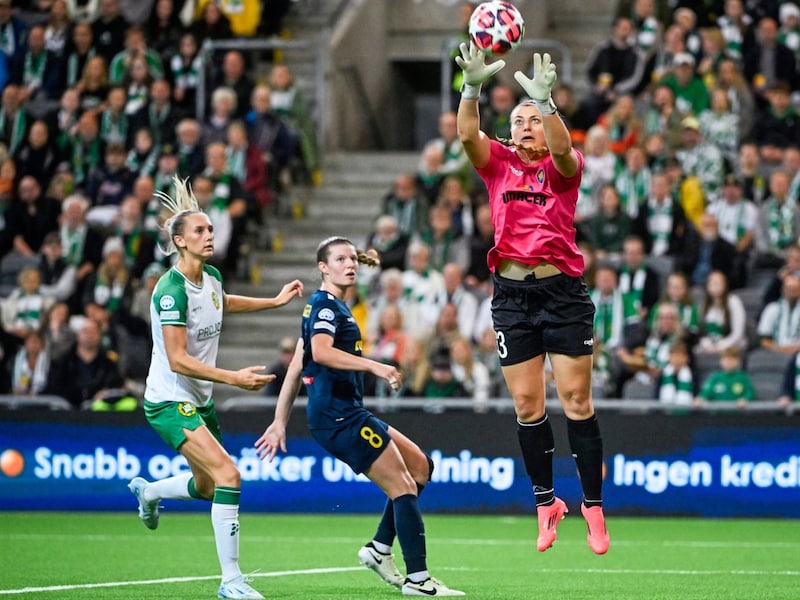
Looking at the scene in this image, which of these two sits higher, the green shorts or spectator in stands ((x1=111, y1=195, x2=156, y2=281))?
spectator in stands ((x1=111, y1=195, x2=156, y2=281))

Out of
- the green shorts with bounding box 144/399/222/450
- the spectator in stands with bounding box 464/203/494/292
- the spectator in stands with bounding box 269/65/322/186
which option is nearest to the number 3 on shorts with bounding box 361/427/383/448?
the green shorts with bounding box 144/399/222/450

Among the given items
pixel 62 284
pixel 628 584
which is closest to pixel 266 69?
pixel 62 284

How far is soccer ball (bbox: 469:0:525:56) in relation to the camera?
870 cm

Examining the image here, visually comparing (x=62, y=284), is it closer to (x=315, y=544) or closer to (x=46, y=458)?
(x=46, y=458)

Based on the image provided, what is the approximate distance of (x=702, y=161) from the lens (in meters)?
17.8

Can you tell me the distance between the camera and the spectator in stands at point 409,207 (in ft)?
60.4

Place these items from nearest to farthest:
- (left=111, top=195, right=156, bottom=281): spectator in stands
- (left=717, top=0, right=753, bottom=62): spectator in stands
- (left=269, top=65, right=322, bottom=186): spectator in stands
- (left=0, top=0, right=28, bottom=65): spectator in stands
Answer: (left=111, top=195, right=156, bottom=281): spectator in stands
(left=717, top=0, right=753, bottom=62): spectator in stands
(left=269, top=65, right=322, bottom=186): spectator in stands
(left=0, top=0, right=28, bottom=65): spectator in stands

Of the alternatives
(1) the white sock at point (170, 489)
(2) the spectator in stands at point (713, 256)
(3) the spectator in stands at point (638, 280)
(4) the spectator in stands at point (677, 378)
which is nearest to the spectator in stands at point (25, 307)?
(3) the spectator in stands at point (638, 280)

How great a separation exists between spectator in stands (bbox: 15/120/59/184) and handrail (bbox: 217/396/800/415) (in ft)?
20.7

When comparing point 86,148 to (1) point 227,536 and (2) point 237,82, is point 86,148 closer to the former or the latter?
(2) point 237,82

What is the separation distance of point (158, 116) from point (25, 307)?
3494 mm

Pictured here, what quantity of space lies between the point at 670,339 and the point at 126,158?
782 centimetres

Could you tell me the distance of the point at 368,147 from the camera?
901 inches

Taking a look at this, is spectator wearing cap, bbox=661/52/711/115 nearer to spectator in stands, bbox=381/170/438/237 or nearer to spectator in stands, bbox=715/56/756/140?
spectator in stands, bbox=715/56/756/140
